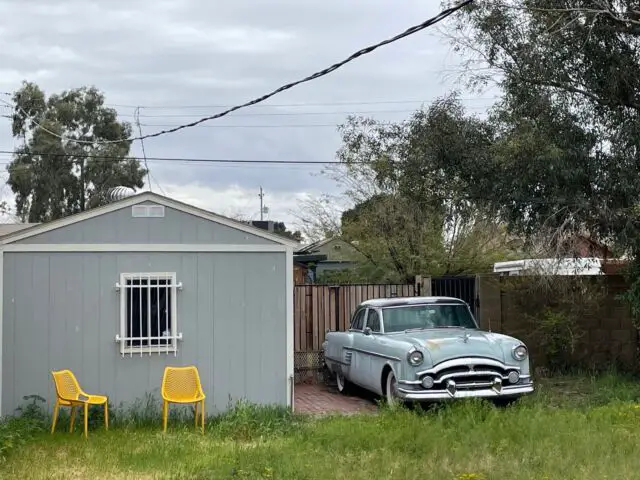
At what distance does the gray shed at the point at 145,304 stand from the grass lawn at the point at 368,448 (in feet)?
2.64

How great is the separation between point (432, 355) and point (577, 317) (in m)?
4.95

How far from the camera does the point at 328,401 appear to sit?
12008mm

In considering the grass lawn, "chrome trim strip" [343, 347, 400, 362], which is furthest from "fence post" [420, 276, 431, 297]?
the grass lawn

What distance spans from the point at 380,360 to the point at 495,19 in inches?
225

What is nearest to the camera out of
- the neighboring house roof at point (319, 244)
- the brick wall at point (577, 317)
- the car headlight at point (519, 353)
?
the car headlight at point (519, 353)

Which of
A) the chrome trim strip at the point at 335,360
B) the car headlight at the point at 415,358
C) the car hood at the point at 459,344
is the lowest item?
the chrome trim strip at the point at 335,360

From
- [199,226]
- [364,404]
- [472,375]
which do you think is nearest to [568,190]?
[472,375]

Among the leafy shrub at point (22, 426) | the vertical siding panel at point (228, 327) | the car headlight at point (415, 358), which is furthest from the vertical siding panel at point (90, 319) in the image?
the car headlight at point (415, 358)

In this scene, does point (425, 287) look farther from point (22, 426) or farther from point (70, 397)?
point (22, 426)

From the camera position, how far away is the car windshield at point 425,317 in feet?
37.1

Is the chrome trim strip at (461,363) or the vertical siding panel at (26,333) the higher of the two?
the vertical siding panel at (26,333)

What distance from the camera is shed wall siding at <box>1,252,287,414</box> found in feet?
30.9

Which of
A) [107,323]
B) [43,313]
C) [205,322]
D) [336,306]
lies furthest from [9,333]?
Result: [336,306]

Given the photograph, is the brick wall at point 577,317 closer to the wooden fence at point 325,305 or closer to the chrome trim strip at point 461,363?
the wooden fence at point 325,305
